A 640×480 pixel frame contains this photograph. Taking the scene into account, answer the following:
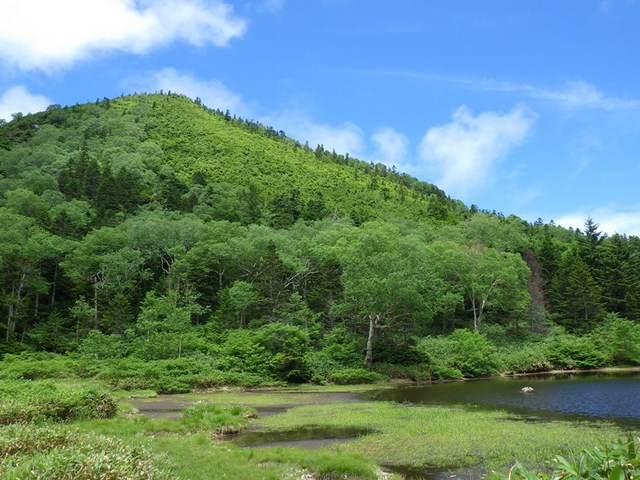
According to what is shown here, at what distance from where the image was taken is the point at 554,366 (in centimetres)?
6081

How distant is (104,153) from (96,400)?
11849 cm

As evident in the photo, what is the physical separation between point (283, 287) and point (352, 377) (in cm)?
1876

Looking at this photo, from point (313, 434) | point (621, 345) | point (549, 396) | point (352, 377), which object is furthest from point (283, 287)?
point (621, 345)

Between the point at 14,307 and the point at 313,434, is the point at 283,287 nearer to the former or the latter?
the point at 14,307

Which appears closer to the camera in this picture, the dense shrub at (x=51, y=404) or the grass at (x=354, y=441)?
the grass at (x=354, y=441)

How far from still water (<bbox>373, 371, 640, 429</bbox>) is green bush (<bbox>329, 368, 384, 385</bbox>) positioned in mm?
5166

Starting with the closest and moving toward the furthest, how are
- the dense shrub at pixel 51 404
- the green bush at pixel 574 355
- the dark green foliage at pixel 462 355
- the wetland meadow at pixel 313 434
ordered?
the wetland meadow at pixel 313 434
the dense shrub at pixel 51 404
the dark green foliage at pixel 462 355
the green bush at pixel 574 355

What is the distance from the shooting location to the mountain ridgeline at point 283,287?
53812mm

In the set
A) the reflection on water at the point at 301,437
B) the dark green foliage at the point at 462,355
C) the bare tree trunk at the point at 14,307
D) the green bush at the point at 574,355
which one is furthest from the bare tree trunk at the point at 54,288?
the green bush at the point at 574,355

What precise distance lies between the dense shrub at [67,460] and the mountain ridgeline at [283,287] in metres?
33.1

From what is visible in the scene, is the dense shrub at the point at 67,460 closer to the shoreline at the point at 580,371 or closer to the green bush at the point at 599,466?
the green bush at the point at 599,466

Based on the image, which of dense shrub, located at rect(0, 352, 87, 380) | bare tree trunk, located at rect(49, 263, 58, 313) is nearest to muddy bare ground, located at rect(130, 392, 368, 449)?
dense shrub, located at rect(0, 352, 87, 380)

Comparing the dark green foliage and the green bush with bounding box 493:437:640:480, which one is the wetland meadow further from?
the dark green foliage

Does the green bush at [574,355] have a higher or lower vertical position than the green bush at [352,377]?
higher
